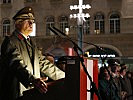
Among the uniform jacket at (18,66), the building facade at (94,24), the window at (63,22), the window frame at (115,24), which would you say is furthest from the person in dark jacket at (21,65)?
the window at (63,22)

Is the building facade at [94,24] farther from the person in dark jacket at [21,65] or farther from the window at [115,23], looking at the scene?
the person in dark jacket at [21,65]

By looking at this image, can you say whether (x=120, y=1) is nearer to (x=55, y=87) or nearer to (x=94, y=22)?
(x=94, y=22)

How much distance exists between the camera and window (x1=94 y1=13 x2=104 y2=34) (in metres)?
28.3

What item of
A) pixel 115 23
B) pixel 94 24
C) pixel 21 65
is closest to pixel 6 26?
pixel 94 24

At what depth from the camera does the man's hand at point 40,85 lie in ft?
9.98

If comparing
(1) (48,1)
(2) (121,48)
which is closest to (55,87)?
(2) (121,48)

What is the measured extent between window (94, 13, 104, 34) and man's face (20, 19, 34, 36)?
24829 mm

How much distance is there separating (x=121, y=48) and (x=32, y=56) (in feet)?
80.4

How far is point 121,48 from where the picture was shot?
2766 centimetres

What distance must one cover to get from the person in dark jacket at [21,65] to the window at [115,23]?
974 inches

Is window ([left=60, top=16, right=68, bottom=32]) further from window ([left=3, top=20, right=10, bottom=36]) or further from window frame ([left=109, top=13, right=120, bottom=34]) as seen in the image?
window ([left=3, top=20, right=10, bottom=36])

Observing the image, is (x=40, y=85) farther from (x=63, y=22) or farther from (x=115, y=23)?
(x=63, y=22)

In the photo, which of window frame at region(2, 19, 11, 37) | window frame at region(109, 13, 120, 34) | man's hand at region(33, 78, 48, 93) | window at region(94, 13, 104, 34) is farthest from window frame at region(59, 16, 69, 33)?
man's hand at region(33, 78, 48, 93)

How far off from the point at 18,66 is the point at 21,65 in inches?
1.1
